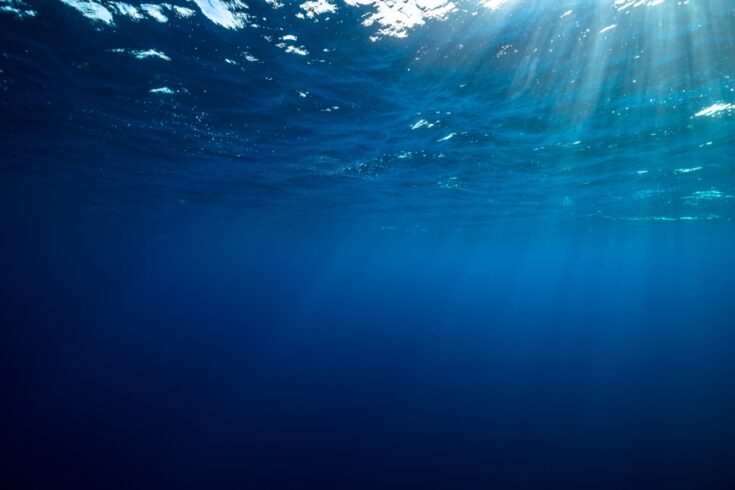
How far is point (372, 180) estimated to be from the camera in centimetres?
1905

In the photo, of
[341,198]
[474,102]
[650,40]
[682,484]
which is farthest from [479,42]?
[341,198]

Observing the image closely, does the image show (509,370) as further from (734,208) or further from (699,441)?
(734,208)

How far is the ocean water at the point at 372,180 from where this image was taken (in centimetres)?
754

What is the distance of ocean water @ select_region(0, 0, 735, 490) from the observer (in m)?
7.54

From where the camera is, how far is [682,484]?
39.8 feet

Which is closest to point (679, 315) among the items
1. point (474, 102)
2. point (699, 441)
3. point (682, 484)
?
point (699, 441)

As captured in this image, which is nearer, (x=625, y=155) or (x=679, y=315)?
(x=625, y=155)

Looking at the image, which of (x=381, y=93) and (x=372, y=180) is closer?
(x=381, y=93)

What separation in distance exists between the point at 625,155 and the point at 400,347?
80.8ft

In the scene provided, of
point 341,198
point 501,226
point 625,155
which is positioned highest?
point 625,155

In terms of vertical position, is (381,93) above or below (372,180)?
above

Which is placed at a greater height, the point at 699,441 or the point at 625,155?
the point at 625,155

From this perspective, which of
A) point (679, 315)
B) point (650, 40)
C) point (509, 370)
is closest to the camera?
point (650, 40)

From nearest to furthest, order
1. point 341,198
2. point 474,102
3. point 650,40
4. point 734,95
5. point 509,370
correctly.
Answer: point 650,40 < point 734,95 < point 474,102 < point 341,198 < point 509,370
